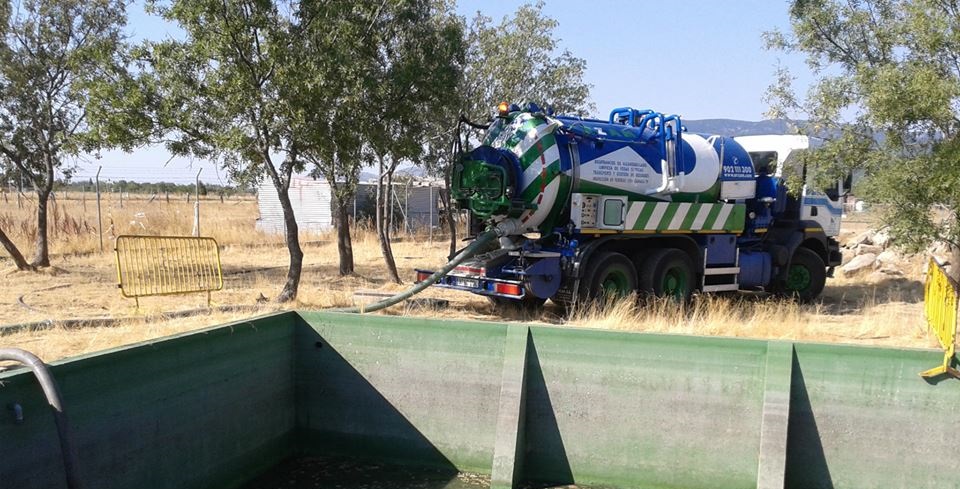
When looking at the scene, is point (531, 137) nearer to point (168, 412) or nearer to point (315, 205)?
point (168, 412)

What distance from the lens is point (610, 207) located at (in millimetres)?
10977

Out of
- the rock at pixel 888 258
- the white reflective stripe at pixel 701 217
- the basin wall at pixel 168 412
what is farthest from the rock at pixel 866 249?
the basin wall at pixel 168 412

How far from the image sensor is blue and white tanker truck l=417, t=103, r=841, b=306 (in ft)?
34.8

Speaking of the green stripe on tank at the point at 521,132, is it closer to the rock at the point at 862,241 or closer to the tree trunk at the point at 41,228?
the tree trunk at the point at 41,228

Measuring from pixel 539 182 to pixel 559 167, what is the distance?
1.09 feet

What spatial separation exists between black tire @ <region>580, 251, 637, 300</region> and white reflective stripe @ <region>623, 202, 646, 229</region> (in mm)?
448

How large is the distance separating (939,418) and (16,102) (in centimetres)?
1478

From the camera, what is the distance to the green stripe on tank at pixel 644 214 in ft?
37.1

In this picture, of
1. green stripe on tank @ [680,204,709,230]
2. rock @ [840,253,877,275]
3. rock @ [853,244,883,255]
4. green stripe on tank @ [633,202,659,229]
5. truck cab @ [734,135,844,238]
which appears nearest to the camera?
green stripe on tank @ [633,202,659,229]

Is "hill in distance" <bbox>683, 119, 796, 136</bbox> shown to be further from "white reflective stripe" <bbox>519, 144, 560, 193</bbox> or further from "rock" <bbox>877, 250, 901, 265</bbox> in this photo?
"rock" <bbox>877, 250, 901, 265</bbox>

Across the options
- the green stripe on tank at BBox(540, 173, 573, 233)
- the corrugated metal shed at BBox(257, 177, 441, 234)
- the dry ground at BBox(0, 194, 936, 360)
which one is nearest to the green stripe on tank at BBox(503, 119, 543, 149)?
the green stripe on tank at BBox(540, 173, 573, 233)

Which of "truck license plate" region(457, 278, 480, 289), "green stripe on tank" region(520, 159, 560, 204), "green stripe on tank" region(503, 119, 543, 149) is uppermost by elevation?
"green stripe on tank" region(503, 119, 543, 149)

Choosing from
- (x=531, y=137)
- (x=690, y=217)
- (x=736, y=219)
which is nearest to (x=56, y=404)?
(x=531, y=137)

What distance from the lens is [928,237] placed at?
9.25 metres
